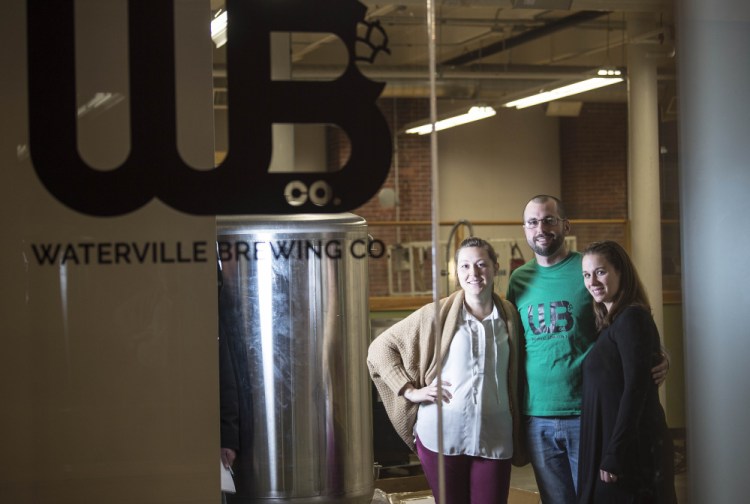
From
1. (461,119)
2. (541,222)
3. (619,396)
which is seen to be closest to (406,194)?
(461,119)

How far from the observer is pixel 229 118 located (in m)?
2.80

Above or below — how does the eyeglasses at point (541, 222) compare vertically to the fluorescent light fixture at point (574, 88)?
below

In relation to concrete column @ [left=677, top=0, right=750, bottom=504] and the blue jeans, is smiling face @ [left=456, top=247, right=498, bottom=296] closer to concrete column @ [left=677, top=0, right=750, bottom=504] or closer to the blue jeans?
the blue jeans

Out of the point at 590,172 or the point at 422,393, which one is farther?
the point at 590,172

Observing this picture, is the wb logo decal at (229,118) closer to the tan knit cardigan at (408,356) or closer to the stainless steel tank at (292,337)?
the stainless steel tank at (292,337)

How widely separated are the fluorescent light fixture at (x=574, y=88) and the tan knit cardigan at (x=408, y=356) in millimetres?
590

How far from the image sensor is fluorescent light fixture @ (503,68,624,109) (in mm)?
2998

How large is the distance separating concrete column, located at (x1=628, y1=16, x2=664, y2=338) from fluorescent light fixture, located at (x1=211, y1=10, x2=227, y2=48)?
1293mm

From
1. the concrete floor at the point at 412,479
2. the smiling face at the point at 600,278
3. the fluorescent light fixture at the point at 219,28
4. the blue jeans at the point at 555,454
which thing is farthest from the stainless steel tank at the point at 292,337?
the smiling face at the point at 600,278

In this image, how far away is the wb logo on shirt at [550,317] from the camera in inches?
118

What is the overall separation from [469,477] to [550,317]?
0.53 metres

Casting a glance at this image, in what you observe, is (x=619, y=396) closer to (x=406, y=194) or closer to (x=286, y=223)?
(x=406, y=194)

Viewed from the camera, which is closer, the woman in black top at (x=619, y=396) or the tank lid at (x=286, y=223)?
the tank lid at (x=286, y=223)

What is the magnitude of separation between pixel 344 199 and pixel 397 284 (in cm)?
29
